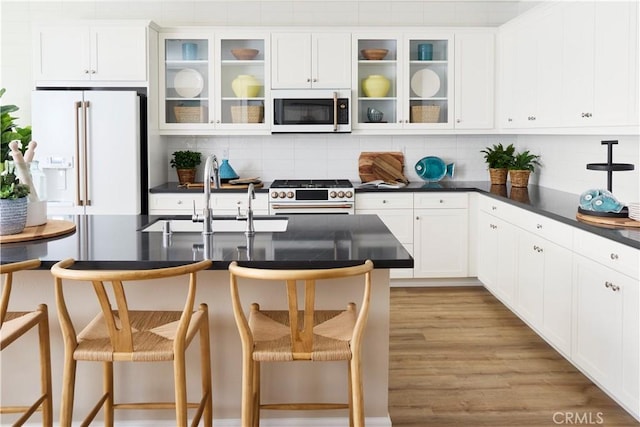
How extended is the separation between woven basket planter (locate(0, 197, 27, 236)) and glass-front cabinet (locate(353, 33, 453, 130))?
3.32m

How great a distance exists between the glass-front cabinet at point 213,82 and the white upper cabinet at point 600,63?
2.54 m

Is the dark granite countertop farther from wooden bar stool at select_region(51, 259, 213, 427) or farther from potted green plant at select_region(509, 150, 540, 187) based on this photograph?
potted green plant at select_region(509, 150, 540, 187)

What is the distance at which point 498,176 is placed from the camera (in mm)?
5684

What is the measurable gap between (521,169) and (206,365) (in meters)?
3.73

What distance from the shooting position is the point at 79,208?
5.26 meters

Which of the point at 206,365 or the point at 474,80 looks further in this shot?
the point at 474,80

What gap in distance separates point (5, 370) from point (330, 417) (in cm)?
142

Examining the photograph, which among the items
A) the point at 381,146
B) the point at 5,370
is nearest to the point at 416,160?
the point at 381,146

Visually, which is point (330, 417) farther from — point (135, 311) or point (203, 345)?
point (135, 311)

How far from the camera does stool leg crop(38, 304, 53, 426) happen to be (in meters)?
2.57

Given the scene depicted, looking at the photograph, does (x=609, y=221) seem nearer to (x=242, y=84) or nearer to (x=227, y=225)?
(x=227, y=225)

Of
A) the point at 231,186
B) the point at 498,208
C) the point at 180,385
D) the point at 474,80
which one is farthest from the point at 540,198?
the point at 180,385

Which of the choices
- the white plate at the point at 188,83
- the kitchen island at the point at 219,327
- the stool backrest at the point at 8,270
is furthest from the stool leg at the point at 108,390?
the white plate at the point at 188,83

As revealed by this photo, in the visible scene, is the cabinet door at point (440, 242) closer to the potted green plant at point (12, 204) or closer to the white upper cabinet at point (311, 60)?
the white upper cabinet at point (311, 60)
